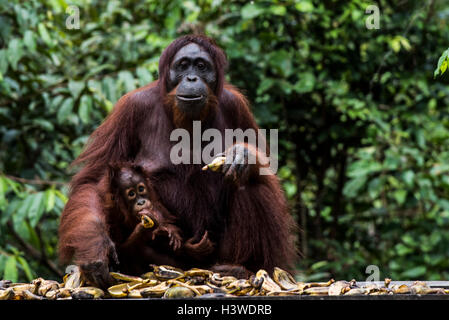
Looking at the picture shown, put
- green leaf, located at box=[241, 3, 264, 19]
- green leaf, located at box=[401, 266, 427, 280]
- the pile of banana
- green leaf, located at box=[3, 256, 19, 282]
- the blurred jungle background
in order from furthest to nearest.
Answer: green leaf, located at box=[401, 266, 427, 280] < the blurred jungle background < green leaf, located at box=[241, 3, 264, 19] < green leaf, located at box=[3, 256, 19, 282] < the pile of banana

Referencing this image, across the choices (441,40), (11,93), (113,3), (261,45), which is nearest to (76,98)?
(11,93)

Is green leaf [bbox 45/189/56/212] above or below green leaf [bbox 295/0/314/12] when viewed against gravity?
below

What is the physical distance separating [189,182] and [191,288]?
3.36 feet

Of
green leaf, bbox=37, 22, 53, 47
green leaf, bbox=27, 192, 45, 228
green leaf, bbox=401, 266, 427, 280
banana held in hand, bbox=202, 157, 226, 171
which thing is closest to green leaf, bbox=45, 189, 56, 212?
green leaf, bbox=27, 192, 45, 228

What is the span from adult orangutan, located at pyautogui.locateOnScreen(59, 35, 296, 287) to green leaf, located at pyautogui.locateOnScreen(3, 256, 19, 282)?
1226 millimetres

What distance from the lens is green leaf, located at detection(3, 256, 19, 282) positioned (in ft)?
15.2

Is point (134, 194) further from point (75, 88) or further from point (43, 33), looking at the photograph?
point (43, 33)

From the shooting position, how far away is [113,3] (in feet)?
21.5

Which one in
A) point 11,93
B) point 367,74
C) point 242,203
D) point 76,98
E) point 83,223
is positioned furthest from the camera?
point 367,74

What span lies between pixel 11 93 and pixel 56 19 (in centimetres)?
90

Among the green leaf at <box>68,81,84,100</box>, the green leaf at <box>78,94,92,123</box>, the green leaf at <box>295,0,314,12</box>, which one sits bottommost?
the green leaf at <box>78,94,92,123</box>

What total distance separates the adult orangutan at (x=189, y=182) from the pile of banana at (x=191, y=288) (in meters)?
0.29

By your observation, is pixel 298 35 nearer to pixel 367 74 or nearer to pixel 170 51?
pixel 367 74

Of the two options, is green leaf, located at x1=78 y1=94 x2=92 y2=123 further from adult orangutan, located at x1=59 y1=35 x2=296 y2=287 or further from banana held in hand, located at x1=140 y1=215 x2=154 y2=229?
banana held in hand, located at x1=140 y1=215 x2=154 y2=229
